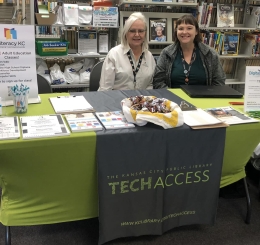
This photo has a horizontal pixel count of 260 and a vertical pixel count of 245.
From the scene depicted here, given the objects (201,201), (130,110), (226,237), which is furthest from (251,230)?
(130,110)

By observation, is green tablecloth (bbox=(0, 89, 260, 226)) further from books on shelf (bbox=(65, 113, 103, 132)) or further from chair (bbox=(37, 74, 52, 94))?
chair (bbox=(37, 74, 52, 94))

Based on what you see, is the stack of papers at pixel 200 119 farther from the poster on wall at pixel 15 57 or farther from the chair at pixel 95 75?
the chair at pixel 95 75

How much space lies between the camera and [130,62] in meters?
2.45

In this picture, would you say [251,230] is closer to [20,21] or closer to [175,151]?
[175,151]

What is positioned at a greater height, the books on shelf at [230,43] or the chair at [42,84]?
the books on shelf at [230,43]

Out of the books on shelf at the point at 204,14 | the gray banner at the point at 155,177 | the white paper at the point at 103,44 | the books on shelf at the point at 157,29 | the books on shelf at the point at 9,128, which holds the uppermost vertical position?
the books on shelf at the point at 204,14

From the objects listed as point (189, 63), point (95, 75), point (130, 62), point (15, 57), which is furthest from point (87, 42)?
point (15, 57)

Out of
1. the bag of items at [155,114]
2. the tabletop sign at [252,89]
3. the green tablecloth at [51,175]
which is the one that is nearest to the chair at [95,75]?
the green tablecloth at [51,175]

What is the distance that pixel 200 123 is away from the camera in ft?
5.12

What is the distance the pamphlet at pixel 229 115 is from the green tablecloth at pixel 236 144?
0.10 feet

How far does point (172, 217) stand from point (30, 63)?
3.87 ft

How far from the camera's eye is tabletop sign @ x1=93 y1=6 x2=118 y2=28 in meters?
3.40

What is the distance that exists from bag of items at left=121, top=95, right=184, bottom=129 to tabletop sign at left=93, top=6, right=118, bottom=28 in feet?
6.93

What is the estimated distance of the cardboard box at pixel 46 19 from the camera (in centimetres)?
318
